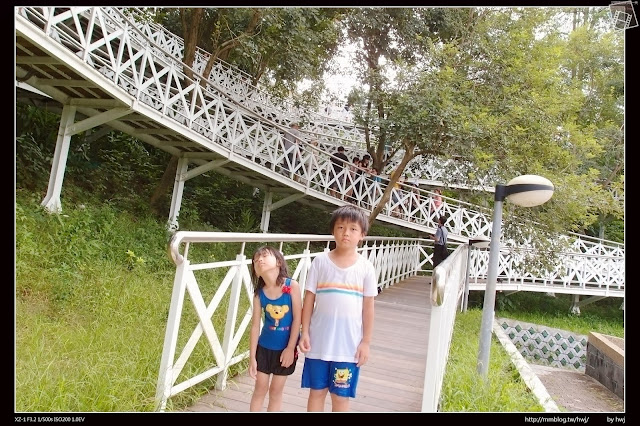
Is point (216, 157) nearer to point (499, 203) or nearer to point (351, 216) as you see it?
point (499, 203)

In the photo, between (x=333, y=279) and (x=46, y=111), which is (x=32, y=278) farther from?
(x=46, y=111)

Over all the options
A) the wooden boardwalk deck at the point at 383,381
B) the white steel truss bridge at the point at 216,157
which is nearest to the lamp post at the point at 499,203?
the white steel truss bridge at the point at 216,157

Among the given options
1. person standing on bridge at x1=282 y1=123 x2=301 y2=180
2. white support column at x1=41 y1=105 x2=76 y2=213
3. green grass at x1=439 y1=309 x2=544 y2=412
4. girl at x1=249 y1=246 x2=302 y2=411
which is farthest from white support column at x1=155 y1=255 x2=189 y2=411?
person standing on bridge at x1=282 y1=123 x2=301 y2=180

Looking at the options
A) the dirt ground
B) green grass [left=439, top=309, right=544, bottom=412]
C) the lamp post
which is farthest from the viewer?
the dirt ground

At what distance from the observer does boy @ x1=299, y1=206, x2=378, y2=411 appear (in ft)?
6.61

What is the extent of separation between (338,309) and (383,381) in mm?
1605

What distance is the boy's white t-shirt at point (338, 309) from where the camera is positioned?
6.59 feet

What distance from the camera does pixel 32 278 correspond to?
429 centimetres

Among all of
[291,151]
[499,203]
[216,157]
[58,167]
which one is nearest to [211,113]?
[291,151]

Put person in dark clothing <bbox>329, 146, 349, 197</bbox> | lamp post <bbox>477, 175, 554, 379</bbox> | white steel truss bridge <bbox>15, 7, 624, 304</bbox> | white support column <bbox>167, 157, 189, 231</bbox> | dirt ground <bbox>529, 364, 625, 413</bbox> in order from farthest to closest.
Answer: person in dark clothing <bbox>329, 146, 349, 197</bbox> < white support column <bbox>167, 157, 189, 231</bbox> < white steel truss bridge <bbox>15, 7, 624, 304</bbox> < dirt ground <bbox>529, 364, 625, 413</bbox> < lamp post <bbox>477, 175, 554, 379</bbox>

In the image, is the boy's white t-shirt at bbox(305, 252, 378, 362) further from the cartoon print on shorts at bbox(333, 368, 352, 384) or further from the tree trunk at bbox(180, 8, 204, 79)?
the tree trunk at bbox(180, 8, 204, 79)

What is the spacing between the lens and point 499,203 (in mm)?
3727

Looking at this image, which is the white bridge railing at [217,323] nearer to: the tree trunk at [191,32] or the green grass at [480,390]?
the green grass at [480,390]

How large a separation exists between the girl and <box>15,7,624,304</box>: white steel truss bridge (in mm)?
4121
